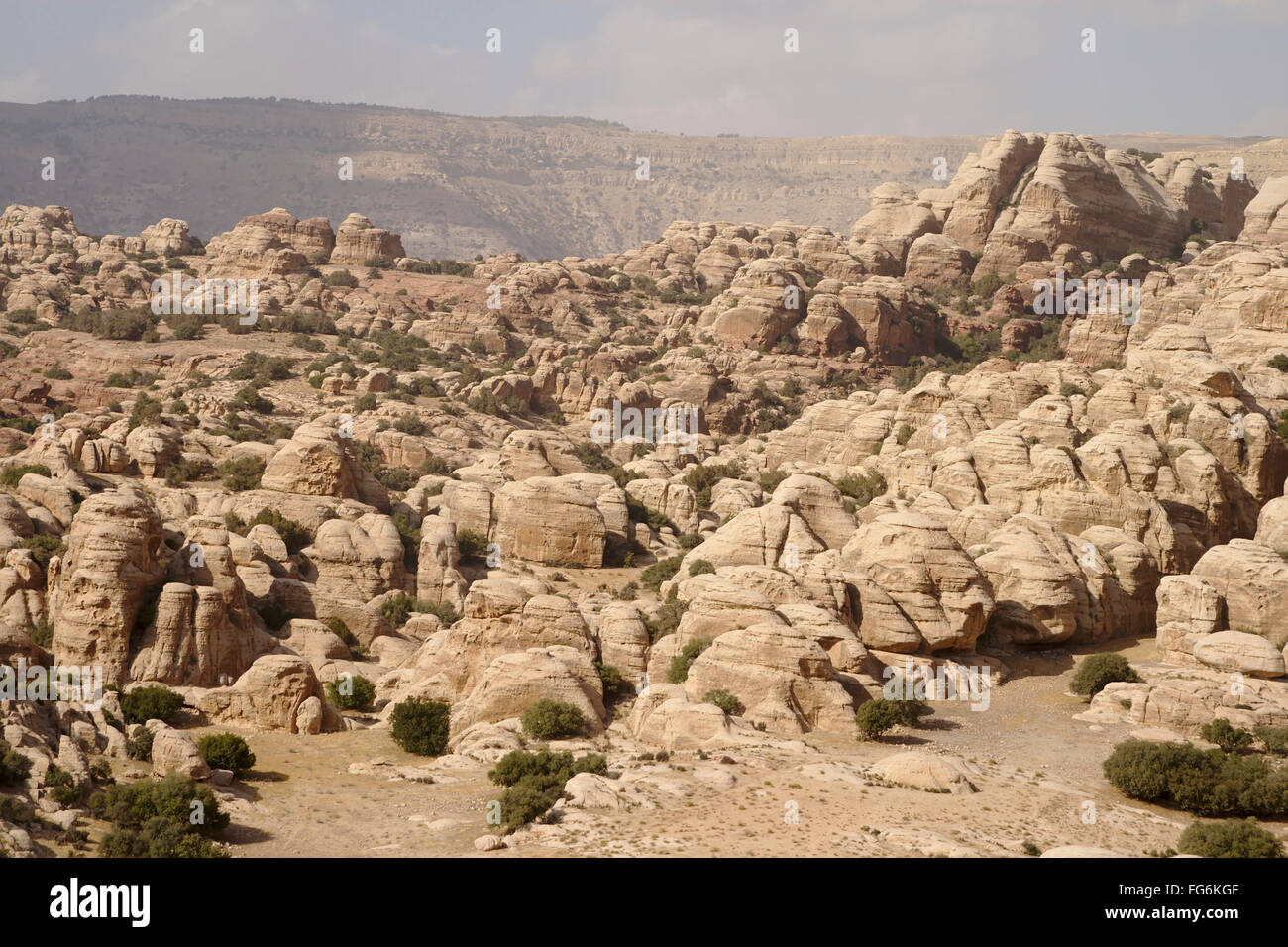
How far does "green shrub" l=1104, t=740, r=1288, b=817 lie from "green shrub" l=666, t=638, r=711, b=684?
11455mm

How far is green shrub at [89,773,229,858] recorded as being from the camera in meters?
23.6

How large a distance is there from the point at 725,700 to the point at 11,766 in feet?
56.9

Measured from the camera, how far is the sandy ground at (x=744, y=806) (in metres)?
25.5

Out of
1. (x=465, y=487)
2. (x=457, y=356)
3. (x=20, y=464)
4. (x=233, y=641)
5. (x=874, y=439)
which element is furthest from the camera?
(x=457, y=356)

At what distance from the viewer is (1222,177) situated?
364 ft

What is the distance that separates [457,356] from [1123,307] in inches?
1734

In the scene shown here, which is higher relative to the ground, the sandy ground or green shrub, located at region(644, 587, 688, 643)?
green shrub, located at region(644, 587, 688, 643)

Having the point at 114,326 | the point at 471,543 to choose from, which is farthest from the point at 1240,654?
the point at 114,326

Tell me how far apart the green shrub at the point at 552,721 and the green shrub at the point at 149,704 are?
947 cm

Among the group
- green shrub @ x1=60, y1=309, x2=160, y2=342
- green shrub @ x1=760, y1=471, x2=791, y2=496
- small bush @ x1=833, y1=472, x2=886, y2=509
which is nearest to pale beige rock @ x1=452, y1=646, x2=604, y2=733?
small bush @ x1=833, y1=472, x2=886, y2=509

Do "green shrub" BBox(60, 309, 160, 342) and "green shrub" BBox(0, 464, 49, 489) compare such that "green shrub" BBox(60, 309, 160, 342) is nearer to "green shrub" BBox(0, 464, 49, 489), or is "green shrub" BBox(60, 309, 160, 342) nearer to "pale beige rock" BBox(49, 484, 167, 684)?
"green shrub" BBox(0, 464, 49, 489)

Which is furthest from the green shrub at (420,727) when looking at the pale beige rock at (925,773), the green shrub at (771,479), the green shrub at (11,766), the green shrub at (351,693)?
the green shrub at (771,479)
